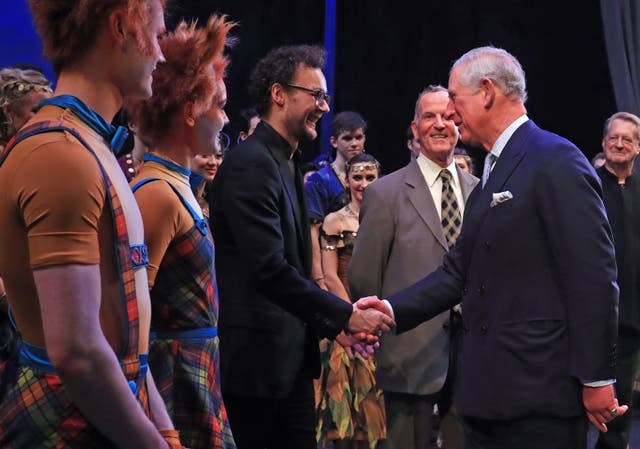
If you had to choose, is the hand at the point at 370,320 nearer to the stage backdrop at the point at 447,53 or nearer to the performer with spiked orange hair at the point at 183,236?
the performer with spiked orange hair at the point at 183,236

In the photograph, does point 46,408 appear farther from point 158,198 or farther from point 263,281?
point 263,281

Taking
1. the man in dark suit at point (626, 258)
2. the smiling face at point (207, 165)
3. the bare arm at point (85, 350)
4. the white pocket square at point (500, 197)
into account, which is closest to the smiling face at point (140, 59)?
the bare arm at point (85, 350)

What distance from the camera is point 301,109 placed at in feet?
10.6

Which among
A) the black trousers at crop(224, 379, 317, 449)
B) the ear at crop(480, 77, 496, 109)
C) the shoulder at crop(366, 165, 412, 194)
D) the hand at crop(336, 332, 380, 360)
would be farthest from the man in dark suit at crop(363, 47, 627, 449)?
the shoulder at crop(366, 165, 412, 194)

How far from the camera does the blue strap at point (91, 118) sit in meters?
1.41

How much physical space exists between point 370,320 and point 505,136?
2.81 feet

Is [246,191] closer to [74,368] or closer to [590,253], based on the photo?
[590,253]

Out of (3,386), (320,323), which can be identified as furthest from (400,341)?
(3,386)

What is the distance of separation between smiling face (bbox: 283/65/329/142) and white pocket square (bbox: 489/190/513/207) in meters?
0.81

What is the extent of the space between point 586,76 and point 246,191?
533 centimetres

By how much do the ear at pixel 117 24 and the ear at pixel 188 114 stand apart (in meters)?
1.02

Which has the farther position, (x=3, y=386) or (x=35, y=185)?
(x=3, y=386)

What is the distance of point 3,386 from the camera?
1.50 metres

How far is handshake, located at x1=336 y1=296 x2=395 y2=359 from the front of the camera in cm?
323
